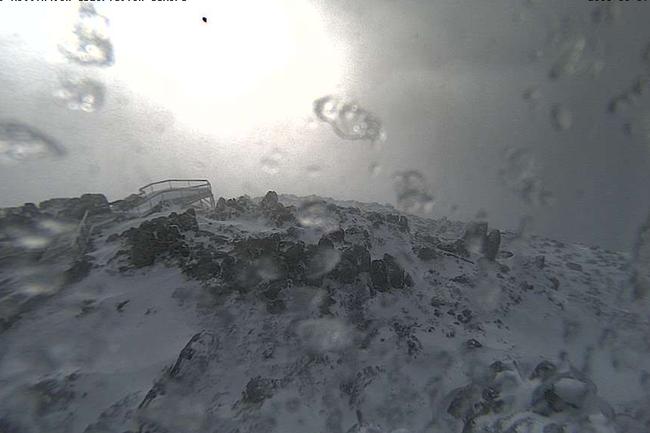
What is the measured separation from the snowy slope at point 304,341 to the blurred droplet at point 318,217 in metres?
0.29

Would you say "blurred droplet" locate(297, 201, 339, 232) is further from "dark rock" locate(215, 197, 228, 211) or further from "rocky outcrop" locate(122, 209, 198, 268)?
"rocky outcrop" locate(122, 209, 198, 268)

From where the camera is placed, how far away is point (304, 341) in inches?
628

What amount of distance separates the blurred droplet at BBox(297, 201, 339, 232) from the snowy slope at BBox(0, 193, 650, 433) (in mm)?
287

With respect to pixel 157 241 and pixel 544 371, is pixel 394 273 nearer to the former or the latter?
pixel 544 371

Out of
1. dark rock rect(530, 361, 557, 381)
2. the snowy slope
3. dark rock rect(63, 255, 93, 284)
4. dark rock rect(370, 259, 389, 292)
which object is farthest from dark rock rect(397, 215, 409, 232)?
dark rock rect(63, 255, 93, 284)

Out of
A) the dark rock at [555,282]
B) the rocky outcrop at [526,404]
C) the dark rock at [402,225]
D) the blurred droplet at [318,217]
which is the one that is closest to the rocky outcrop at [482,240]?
the dark rock at [555,282]

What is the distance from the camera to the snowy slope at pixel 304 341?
12305 mm

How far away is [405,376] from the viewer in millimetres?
14922

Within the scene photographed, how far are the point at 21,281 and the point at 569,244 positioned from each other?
51172mm

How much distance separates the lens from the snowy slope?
12305mm

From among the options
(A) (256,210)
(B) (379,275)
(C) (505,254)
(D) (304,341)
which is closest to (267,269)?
(D) (304,341)

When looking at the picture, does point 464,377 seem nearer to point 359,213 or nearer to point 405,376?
point 405,376

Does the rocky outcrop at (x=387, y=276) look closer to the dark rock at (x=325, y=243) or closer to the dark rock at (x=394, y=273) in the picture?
the dark rock at (x=394, y=273)

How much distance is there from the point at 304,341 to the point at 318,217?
11.1 metres
